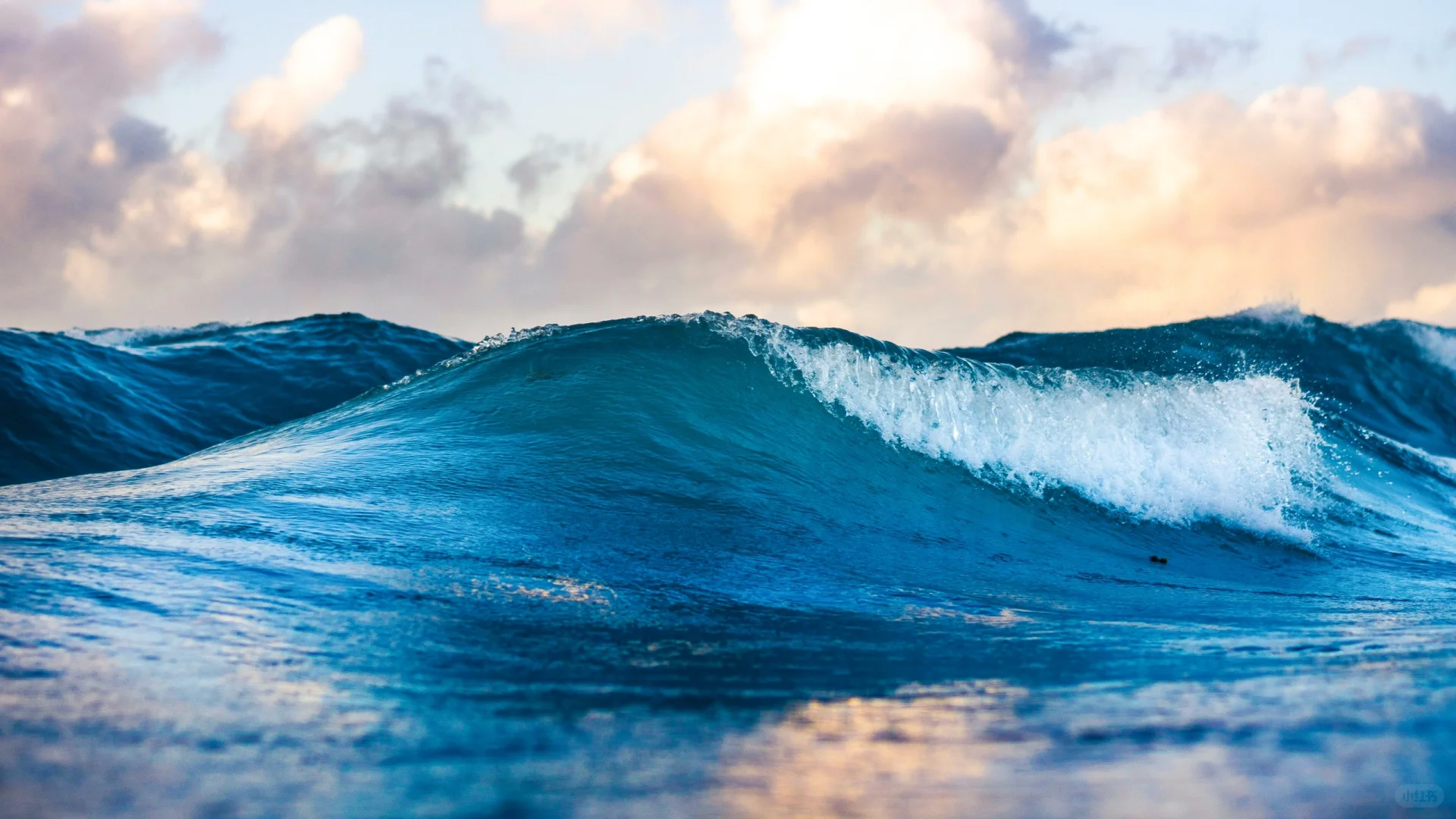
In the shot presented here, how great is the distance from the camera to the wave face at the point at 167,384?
11.0 metres

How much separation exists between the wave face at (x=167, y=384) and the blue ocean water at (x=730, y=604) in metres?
2.25

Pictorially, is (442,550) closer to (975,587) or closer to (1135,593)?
(975,587)

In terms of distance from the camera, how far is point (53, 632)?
10.4 ft

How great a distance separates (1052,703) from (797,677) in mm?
734

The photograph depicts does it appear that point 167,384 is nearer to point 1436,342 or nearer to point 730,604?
point 730,604

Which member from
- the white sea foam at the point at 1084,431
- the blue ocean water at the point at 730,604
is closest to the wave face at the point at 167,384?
the blue ocean water at the point at 730,604

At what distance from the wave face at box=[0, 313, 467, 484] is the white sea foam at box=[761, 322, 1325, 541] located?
7.25 metres

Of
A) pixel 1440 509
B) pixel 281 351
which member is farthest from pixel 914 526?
pixel 281 351

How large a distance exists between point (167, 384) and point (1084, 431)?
11.7 meters

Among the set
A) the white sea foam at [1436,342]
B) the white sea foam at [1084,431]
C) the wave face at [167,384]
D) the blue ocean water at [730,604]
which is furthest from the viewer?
the white sea foam at [1436,342]

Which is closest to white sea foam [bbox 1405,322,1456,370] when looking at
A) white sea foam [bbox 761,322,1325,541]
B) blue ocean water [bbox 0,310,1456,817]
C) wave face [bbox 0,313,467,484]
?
blue ocean water [bbox 0,310,1456,817]

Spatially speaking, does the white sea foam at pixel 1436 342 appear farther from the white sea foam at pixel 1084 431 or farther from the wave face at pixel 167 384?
the wave face at pixel 167 384

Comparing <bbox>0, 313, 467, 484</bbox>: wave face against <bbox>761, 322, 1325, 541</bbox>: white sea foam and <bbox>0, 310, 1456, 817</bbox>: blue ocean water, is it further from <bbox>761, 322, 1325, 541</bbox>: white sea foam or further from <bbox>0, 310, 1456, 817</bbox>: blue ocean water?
<bbox>761, 322, 1325, 541</bbox>: white sea foam

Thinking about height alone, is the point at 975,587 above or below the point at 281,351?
below
